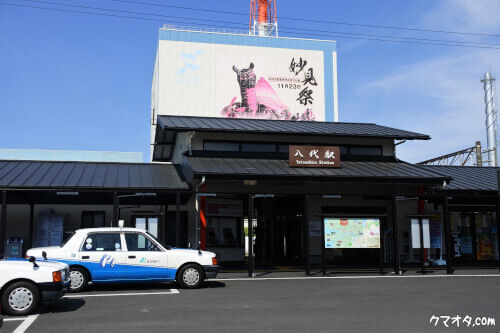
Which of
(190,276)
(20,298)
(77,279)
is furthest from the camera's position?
(190,276)

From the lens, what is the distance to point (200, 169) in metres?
17.8

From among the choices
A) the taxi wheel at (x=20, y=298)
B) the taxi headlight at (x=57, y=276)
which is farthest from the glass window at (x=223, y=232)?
the taxi wheel at (x=20, y=298)

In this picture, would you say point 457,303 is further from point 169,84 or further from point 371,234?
point 169,84

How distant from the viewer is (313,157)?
19688 mm

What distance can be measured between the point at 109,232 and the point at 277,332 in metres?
6.84

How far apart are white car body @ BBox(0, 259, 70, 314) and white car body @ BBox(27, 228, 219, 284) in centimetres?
286

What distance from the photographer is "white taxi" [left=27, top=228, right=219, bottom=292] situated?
1285 centimetres

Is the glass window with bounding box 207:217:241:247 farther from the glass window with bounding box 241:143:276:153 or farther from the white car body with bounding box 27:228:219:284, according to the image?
the white car body with bounding box 27:228:219:284

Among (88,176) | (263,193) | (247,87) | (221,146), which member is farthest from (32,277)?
(247,87)

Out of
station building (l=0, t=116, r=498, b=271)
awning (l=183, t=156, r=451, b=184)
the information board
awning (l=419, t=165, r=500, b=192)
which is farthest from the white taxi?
awning (l=419, t=165, r=500, b=192)

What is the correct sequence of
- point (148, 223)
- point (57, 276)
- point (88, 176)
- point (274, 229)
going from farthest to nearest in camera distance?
point (274, 229)
point (88, 176)
point (148, 223)
point (57, 276)

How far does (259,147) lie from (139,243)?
30.3ft

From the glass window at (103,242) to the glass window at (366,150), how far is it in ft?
40.5

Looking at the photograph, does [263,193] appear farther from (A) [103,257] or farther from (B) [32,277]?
(B) [32,277]
